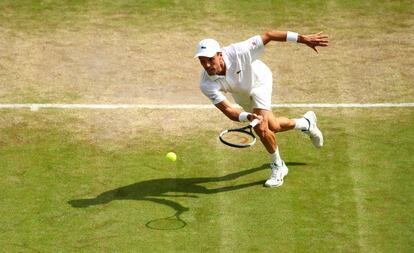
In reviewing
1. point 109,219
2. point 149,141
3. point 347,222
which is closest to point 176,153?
point 149,141

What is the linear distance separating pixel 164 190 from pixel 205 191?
0.57 meters

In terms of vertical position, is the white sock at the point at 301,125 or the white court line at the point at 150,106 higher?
the white sock at the point at 301,125

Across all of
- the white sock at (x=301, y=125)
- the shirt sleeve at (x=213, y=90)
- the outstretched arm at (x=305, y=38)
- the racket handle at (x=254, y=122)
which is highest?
the outstretched arm at (x=305, y=38)

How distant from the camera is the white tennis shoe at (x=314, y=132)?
47.9 feet

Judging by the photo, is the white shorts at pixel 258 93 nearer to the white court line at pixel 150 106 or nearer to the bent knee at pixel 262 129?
the bent knee at pixel 262 129

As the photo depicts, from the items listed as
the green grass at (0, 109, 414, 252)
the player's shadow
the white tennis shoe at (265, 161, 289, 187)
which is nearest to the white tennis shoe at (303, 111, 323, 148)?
the green grass at (0, 109, 414, 252)

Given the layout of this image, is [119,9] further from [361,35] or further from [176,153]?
[176,153]

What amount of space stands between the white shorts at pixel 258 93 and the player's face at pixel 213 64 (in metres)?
0.56

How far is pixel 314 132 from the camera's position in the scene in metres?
14.6

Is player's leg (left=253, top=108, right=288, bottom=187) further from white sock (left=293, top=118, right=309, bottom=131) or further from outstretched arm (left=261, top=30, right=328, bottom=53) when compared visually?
outstretched arm (left=261, top=30, right=328, bottom=53)

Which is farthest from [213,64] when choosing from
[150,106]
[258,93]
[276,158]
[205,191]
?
[150,106]

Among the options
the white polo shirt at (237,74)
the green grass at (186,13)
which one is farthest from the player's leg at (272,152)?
the green grass at (186,13)

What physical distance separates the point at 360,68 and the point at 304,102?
5.56 feet

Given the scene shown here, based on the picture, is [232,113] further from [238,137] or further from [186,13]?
[186,13]
